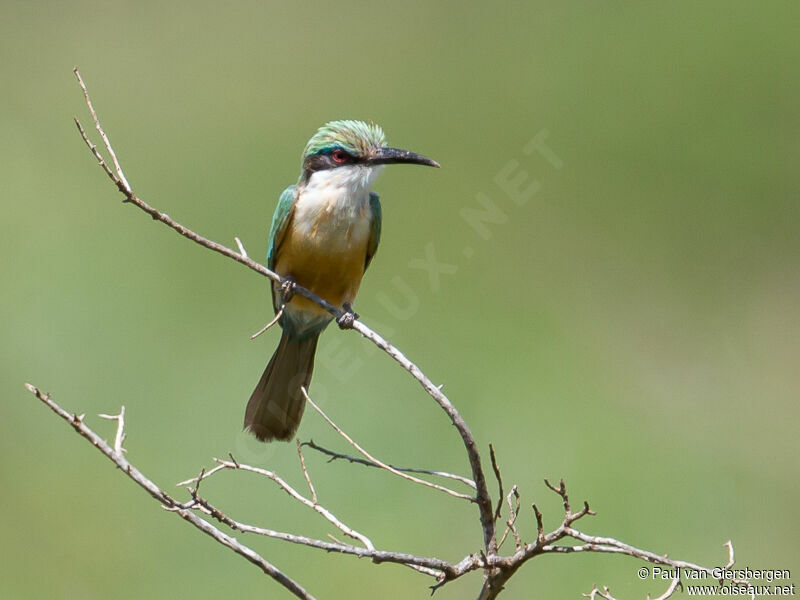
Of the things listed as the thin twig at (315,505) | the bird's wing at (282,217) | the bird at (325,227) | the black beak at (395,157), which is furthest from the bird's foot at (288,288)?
the thin twig at (315,505)

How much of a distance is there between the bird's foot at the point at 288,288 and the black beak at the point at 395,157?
2.22 ft

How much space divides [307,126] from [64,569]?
207 inches

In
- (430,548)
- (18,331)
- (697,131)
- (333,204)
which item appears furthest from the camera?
(697,131)

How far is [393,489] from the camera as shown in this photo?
26.0 ft

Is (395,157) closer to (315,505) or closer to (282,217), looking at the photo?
(282,217)

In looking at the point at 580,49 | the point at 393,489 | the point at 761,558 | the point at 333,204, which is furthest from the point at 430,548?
the point at 580,49

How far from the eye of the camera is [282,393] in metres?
5.51

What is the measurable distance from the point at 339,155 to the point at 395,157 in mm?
291

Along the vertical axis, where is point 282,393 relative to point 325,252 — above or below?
below

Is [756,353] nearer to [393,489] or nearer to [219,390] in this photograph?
[393,489]

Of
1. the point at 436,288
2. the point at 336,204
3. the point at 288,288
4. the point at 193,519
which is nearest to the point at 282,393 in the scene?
the point at 288,288

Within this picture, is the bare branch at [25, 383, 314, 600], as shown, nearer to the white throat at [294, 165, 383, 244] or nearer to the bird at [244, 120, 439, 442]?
the bird at [244, 120, 439, 442]

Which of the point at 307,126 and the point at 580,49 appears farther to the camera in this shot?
the point at 580,49

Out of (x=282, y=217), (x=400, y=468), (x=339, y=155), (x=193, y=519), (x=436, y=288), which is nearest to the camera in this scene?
(x=193, y=519)
